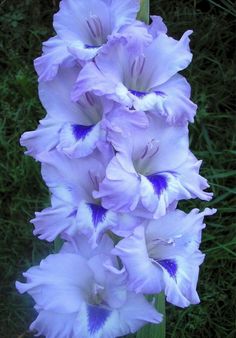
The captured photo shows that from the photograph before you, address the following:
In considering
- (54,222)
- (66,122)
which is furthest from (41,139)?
(54,222)

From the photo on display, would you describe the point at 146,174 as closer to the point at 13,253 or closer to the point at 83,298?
the point at 83,298

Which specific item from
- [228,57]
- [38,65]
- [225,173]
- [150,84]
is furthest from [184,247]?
[228,57]

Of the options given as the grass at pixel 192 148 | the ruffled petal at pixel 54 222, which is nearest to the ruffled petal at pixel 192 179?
the ruffled petal at pixel 54 222

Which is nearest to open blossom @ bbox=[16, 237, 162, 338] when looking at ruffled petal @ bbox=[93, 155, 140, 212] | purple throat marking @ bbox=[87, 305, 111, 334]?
purple throat marking @ bbox=[87, 305, 111, 334]

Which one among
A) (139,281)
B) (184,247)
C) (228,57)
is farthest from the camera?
(228,57)

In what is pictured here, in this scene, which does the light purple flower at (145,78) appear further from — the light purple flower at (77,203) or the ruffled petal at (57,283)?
the ruffled petal at (57,283)

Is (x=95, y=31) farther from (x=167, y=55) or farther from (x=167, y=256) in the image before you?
(x=167, y=256)
